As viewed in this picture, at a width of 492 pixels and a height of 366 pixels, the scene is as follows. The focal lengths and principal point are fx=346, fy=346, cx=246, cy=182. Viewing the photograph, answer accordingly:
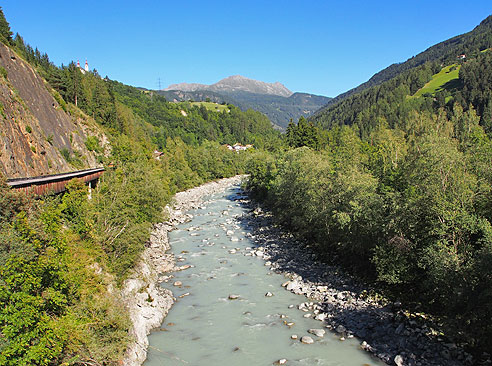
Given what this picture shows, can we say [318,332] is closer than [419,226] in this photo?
Yes

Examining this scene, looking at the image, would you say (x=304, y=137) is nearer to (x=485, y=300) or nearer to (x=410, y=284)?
(x=410, y=284)

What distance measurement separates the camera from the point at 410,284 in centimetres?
2055

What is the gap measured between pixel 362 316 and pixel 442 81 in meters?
148

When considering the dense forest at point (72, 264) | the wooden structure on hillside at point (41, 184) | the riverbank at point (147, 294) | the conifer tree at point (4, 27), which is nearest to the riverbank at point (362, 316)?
the riverbank at point (147, 294)

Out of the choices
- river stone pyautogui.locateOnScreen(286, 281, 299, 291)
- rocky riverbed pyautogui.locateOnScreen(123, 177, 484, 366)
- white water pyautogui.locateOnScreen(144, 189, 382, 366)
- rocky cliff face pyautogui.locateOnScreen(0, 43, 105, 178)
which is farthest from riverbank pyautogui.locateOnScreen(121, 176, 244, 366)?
rocky cliff face pyautogui.locateOnScreen(0, 43, 105, 178)

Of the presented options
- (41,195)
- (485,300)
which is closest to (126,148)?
(41,195)

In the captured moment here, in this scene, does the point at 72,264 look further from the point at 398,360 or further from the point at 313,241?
the point at 313,241

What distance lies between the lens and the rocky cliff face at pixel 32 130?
2902 centimetres

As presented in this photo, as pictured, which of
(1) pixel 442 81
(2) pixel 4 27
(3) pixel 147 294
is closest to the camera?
(3) pixel 147 294

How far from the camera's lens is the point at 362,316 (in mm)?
19406

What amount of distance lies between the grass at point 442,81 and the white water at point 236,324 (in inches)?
5086

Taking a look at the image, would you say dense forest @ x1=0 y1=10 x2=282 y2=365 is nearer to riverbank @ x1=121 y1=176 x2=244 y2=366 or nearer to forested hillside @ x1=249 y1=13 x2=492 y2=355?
riverbank @ x1=121 y1=176 x2=244 y2=366

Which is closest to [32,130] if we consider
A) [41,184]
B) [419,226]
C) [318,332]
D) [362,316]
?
[41,184]

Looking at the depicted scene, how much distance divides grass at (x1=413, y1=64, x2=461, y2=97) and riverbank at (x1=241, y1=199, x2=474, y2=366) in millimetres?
125928
